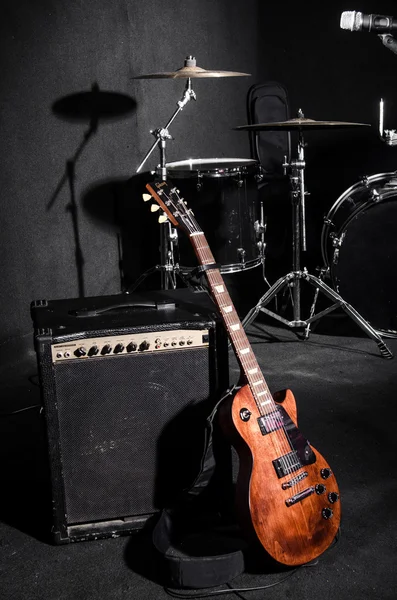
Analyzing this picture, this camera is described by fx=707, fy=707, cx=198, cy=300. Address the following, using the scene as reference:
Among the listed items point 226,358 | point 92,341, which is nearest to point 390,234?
point 226,358

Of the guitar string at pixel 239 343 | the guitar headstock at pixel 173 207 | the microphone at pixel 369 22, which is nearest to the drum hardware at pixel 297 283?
the microphone at pixel 369 22

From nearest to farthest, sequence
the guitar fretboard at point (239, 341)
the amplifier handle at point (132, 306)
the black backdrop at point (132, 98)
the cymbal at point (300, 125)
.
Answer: the guitar fretboard at point (239, 341) < the amplifier handle at point (132, 306) < the cymbal at point (300, 125) < the black backdrop at point (132, 98)

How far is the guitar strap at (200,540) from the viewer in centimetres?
185

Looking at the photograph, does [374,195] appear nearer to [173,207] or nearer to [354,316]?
[354,316]

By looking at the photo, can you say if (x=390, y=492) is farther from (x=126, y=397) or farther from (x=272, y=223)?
(x=272, y=223)

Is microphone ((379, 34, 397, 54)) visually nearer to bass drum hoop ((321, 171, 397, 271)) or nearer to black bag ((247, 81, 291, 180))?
bass drum hoop ((321, 171, 397, 271))

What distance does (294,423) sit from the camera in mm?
1978

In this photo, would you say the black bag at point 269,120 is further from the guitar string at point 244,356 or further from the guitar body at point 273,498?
the guitar body at point 273,498

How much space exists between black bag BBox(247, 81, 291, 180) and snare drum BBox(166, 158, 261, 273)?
0.52 metres

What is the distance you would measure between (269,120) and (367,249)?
1119mm

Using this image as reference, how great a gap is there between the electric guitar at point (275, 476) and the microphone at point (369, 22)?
3.55ft

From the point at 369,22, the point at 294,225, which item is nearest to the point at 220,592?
the point at 369,22

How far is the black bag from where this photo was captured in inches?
167

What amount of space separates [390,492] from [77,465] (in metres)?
1.01
